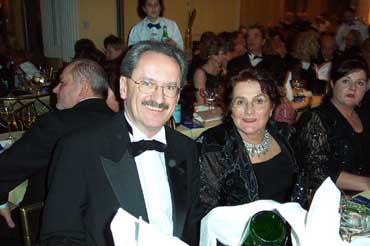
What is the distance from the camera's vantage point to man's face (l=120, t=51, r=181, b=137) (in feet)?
4.68

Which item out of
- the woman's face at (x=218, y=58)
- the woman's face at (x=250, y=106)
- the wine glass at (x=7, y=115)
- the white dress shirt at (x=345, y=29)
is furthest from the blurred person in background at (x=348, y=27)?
the woman's face at (x=250, y=106)

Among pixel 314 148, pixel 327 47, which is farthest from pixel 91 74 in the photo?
pixel 327 47

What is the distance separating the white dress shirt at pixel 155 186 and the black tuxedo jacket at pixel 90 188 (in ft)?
0.23

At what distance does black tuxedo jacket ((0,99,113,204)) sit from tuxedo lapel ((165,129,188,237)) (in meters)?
0.45

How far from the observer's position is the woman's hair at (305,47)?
551 cm

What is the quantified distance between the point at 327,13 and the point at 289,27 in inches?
162

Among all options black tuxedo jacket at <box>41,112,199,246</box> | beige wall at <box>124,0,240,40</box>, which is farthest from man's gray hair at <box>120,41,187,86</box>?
beige wall at <box>124,0,240,40</box>

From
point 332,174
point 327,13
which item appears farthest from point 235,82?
point 327,13

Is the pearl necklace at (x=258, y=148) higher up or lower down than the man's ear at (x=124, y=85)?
lower down

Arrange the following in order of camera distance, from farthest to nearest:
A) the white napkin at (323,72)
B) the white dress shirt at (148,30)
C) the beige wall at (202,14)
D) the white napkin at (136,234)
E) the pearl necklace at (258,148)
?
the beige wall at (202,14) → the white dress shirt at (148,30) → the white napkin at (323,72) → the pearl necklace at (258,148) → the white napkin at (136,234)

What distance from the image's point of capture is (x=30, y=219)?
1.69m

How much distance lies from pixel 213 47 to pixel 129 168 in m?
3.81

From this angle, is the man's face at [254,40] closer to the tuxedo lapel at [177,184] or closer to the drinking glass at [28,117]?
the drinking glass at [28,117]

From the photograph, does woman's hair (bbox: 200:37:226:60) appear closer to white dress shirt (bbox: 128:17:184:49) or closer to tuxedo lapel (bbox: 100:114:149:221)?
white dress shirt (bbox: 128:17:184:49)
